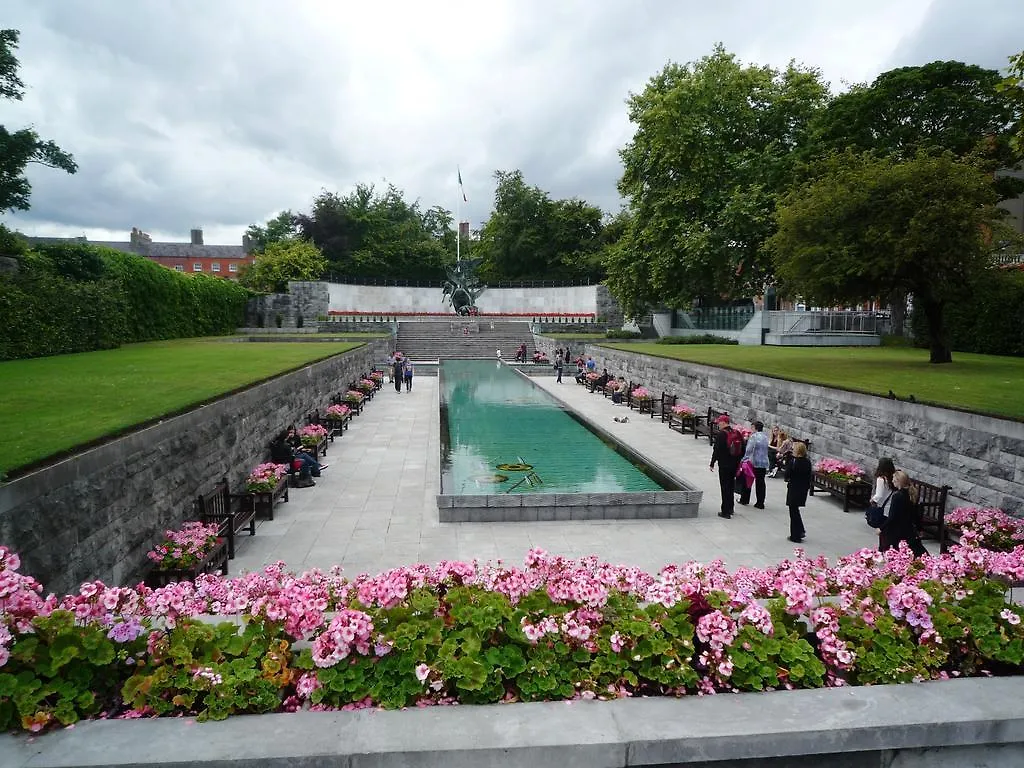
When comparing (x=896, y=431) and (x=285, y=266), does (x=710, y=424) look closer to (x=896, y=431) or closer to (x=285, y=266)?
(x=896, y=431)

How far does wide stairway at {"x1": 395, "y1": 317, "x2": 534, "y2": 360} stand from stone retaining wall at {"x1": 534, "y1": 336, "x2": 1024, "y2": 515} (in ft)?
86.5

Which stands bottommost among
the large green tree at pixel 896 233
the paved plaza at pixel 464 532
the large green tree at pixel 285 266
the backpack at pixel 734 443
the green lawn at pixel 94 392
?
the paved plaza at pixel 464 532

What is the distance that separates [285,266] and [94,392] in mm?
48075

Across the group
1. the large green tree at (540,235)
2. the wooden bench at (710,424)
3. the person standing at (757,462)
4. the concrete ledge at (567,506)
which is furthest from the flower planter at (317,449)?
the large green tree at (540,235)

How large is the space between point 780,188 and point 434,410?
17.5 m

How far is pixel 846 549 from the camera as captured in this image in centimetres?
870

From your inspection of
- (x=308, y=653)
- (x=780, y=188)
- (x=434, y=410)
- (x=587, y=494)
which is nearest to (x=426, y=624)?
(x=308, y=653)

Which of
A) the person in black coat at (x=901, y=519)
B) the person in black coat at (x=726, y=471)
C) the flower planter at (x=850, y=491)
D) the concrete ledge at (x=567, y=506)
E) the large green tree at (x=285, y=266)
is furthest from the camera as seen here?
the large green tree at (x=285, y=266)

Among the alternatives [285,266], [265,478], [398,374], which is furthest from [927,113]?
[285,266]

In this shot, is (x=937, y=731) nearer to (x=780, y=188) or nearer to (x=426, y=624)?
(x=426, y=624)

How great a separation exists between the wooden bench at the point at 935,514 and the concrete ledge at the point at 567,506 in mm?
3033

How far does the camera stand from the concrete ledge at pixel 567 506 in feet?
31.9

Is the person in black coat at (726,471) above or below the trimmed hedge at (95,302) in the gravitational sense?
below

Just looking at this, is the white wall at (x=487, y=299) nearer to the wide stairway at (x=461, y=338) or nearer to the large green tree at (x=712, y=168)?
the wide stairway at (x=461, y=338)
